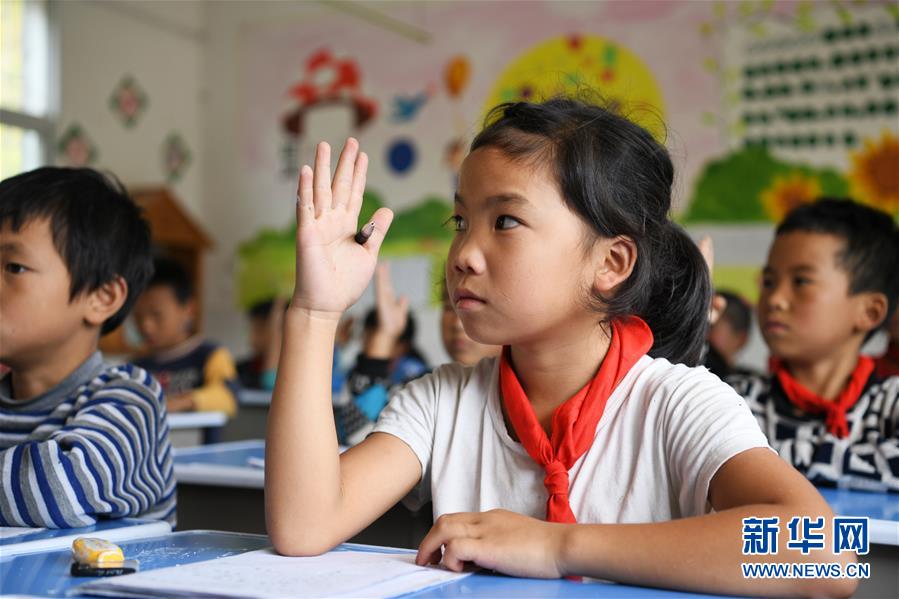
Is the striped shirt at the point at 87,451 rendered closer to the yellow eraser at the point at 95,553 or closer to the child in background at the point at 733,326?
the yellow eraser at the point at 95,553

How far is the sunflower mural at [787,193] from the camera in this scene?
5.26 m

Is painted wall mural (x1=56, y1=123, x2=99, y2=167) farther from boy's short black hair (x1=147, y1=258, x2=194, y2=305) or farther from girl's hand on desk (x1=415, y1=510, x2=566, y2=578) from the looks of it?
girl's hand on desk (x1=415, y1=510, x2=566, y2=578)

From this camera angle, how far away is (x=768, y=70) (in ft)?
17.7

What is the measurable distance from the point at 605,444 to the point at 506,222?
281 mm

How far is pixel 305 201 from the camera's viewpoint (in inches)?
42.8

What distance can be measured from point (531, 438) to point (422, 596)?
34 centimetres

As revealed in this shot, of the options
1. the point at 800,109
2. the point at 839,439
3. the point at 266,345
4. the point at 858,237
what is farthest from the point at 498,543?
the point at 800,109

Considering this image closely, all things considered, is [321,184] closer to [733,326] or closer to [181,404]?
[181,404]

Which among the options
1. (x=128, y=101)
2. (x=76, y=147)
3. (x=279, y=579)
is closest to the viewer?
(x=279, y=579)

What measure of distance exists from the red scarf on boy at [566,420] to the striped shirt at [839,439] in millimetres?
849

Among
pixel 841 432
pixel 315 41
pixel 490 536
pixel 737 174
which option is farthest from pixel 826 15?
pixel 490 536

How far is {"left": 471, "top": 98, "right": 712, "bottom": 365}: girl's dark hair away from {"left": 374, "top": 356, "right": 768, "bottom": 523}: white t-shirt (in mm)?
99

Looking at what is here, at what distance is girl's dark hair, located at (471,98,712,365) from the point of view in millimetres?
1195

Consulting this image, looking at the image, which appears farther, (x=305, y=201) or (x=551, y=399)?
(x=551, y=399)
